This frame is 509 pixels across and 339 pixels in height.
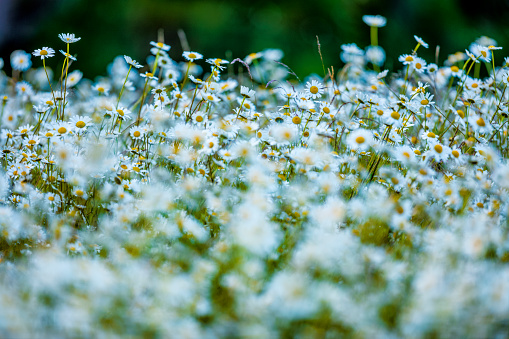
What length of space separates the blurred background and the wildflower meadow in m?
4.03

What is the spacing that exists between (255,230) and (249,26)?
18.4ft

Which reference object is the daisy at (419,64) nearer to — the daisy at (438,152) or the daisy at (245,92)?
the daisy at (438,152)

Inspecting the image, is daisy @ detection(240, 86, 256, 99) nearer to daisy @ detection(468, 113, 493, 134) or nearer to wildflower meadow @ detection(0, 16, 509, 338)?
wildflower meadow @ detection(0, 16, 509, 338)

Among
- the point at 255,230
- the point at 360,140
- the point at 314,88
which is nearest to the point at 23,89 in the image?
the point at 314,88

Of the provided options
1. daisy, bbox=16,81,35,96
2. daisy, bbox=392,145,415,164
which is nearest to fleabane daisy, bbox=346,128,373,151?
daisy, bbox=392,145,415,164

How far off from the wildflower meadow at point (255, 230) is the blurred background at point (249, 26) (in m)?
4.03

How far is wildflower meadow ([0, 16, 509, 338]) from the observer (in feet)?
3.66

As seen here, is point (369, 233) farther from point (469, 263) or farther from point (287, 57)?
point (287, 57)

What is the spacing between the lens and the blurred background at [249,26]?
6.25 metres

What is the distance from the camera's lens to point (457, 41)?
6.12 metres

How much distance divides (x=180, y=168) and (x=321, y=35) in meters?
5.09

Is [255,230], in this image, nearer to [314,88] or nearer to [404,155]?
[404,155]

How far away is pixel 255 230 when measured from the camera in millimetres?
1213

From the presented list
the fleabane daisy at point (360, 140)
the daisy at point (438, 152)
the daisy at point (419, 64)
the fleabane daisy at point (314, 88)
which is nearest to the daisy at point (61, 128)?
the fleabane daisy at point (314, 88)
